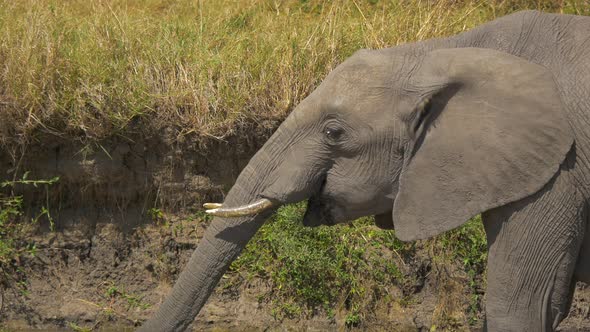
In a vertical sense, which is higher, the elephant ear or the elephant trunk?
the elephant ear

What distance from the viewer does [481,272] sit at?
309 inches

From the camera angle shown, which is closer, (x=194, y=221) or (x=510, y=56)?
(x=510, y=56)

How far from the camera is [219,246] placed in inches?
204

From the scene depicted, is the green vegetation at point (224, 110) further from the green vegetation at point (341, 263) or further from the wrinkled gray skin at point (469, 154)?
the wrinkled gray skin at point (469, 154)

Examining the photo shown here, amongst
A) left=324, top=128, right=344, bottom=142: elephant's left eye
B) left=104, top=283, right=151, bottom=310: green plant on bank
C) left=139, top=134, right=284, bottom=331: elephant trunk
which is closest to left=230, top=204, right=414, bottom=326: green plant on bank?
left=104, top=283, right=151, bottom=310: green plant on bank

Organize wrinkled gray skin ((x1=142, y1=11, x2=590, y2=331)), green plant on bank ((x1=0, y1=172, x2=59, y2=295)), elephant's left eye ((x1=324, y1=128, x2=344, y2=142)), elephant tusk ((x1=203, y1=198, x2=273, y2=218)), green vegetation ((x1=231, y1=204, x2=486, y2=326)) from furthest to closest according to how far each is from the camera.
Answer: green plant on bank ((x1=0, y1=172, x2=59, y2=295)) → green vegetation ((x1=231, y1=204, x2=486, y2=326)) → elephant tusk ((x1=203, y1=198, x2=273, y2=218)) → elephant's left eye ((x1=324, y1=128, x2=344, y2=142)) → wrinkled gray skin ((x1=142, y1=11, x2=590, y2=331))

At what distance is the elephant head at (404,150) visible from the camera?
4.73 meters

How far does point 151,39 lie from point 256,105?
92cm

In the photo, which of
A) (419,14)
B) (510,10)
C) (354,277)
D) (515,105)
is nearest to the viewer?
(515,105)

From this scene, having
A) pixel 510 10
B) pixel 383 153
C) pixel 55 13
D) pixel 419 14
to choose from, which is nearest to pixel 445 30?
pixel 419 14

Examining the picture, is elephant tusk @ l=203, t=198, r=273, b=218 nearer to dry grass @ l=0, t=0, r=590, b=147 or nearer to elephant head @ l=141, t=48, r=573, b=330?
elephant head @ l=141, t=48, r=573, b=330

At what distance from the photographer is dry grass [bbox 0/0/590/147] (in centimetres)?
778

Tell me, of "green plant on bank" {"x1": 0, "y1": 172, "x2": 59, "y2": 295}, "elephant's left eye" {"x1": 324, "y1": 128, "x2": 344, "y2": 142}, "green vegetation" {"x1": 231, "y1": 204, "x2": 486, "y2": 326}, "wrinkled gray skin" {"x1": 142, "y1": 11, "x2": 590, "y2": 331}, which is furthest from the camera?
"green plant on bank" {"x1": 0, "y1": 172, "x2": 59, "y2": 295}

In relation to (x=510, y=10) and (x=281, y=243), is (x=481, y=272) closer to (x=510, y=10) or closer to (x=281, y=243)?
(x=281, y=243)
